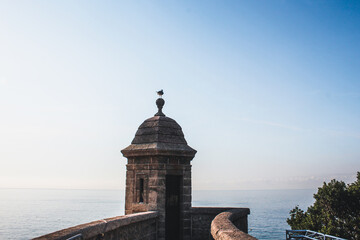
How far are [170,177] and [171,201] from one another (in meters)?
0.65

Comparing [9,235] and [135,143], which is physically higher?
[135,143]

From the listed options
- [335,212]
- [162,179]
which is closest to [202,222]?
[162,179]

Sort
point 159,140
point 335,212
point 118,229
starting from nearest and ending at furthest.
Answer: point 118,229, point 159,140, point 335,212

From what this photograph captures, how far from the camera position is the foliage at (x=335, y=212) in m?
14.9

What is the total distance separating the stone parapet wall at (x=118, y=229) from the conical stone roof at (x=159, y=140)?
1603 mm

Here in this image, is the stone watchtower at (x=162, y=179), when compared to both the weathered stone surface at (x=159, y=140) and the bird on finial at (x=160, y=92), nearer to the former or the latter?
the weathered stone surface at (x=159, y=140)

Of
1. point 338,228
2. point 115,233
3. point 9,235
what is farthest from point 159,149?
point 9,235

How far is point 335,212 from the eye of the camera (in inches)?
623

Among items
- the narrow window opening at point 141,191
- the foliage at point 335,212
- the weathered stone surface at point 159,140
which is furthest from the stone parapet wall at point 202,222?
the foliage at point 335,212

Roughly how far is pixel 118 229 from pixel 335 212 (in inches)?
566

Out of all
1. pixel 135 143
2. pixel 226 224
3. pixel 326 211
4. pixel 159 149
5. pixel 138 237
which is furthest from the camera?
pixel 326 211

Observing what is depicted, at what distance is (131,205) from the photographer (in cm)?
795

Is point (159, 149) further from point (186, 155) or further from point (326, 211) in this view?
point (326, 211)

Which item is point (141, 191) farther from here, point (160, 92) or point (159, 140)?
point (160, 92)
